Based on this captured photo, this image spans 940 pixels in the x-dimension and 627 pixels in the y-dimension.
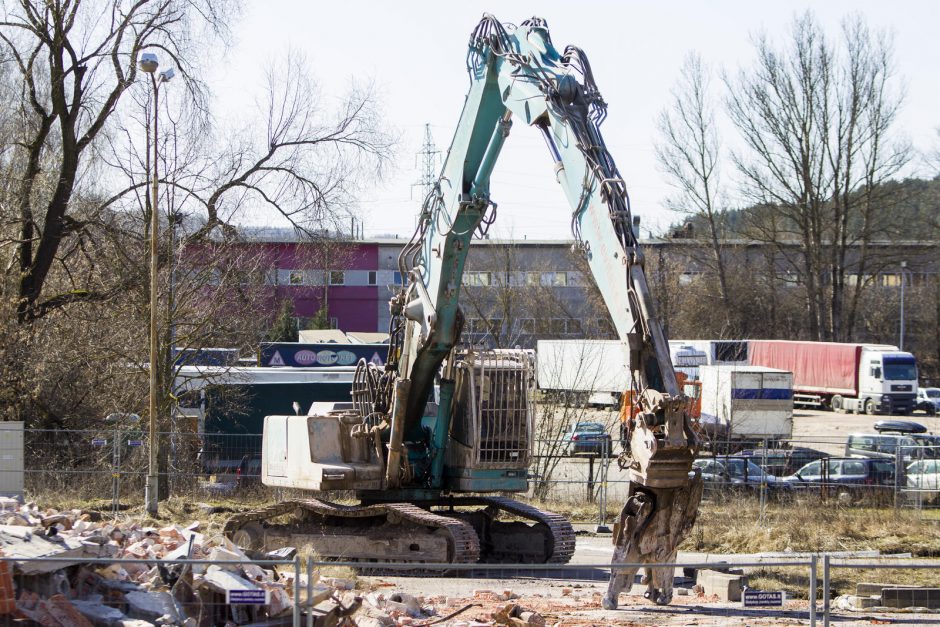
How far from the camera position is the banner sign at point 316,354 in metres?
Result: 41.8

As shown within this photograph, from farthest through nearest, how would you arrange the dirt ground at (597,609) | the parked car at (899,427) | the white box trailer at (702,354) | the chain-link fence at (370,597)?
the white box trailer at (702,354), the parked car at (899,427), the dirt ground at (597,609), the chain-link fence at (370,597)

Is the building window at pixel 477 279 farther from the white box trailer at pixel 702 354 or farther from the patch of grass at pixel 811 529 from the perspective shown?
the patch of grass at pixel 811 529

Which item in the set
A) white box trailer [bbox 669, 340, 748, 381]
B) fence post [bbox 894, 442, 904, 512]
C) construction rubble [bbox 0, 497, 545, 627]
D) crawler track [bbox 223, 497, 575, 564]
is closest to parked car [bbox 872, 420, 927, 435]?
white box trailer [bbox 669, 340, 748, 381]

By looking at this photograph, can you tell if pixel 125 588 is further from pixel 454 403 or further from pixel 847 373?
pixel 847 373

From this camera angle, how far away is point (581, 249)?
493 inches

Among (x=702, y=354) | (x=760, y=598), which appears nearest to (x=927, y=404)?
(x=702, y=354)

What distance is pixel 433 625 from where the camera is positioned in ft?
37.0

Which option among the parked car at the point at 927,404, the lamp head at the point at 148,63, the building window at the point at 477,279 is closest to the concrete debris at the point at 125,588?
the lamp head at the point at 148,63

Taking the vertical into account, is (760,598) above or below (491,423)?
below

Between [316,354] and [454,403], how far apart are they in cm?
2605

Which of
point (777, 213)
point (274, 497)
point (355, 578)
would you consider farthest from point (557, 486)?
point (777, 213)

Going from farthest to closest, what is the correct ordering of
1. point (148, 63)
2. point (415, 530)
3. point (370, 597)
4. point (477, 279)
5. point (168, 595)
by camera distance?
point (477, 279), point (148, 63), point (415, 530), point (370, 597), point (168, 595)

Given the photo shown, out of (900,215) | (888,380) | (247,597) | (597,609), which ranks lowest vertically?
(597,609)

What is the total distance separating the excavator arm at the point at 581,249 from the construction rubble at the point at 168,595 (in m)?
1.69
